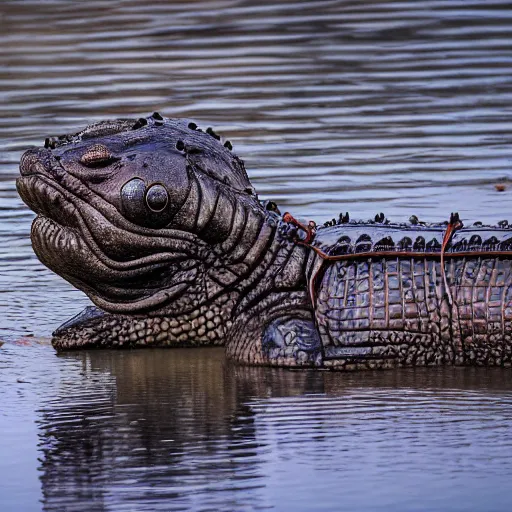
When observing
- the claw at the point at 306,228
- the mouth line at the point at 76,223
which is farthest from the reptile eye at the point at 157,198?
the claw at the point at 306,228

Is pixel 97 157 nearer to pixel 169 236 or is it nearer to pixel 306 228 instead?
pixel 169 236

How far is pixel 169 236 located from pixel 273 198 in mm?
3696

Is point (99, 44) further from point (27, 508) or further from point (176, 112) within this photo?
point (27, 508)

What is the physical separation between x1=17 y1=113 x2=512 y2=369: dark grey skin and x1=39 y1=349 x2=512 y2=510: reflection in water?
0.16m

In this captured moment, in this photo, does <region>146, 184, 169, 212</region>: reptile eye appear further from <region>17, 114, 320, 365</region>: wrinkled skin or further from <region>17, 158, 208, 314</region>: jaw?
<region>17, 158, 208, 314</region>: jaw

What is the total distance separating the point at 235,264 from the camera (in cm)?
761

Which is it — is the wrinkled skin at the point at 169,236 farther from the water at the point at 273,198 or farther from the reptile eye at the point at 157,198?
the water at the point at 273,198

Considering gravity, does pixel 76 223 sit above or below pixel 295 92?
below

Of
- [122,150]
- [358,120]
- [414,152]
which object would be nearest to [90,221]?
[122,150]

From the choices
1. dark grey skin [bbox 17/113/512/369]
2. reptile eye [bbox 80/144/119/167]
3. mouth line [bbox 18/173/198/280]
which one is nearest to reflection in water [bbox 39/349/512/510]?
dark grey skin [bbox 17/113/512/369]

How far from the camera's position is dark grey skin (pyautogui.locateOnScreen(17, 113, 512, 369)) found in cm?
726

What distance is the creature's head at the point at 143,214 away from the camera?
7.47 metres

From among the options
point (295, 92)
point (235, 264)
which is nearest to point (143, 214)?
point (235, 264)

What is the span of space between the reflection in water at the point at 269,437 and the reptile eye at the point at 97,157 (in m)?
0.92
